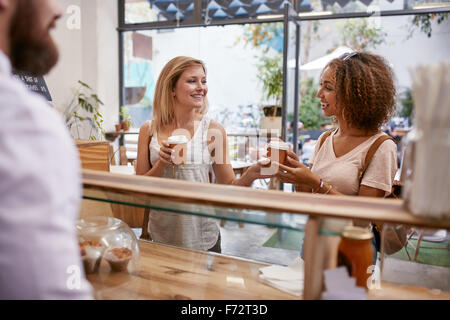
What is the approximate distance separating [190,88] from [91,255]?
134 cm

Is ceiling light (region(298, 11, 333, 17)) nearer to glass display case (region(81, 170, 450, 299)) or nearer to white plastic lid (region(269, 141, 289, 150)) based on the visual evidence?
white plastic lid (region(269, 141, 289, 150))

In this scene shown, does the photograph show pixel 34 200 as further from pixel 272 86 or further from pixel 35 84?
pixel 272 86

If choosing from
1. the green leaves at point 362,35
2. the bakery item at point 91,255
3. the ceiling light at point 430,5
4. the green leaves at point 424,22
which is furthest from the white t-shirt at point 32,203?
the green leaves at point 424,22

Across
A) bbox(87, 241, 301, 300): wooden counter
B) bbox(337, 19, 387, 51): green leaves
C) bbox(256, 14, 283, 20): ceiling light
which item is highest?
bbox(337, 19, 387, 51): green leaves

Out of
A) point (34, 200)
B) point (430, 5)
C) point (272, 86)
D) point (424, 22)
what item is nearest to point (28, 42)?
point (34, 200)

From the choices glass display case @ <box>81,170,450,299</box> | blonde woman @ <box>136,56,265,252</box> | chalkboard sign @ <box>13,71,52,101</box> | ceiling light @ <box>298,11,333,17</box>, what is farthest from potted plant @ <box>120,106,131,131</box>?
glass display case @ <box>81,170,450,299</box>

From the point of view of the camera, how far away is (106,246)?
1.36 m

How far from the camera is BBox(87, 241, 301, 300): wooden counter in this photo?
1.20 meters

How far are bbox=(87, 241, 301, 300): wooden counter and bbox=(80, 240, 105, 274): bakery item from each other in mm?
25

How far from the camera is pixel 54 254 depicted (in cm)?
77

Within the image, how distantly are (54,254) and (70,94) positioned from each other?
524 cm
